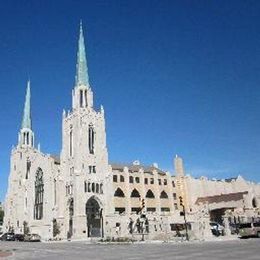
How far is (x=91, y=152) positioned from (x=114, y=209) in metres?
12.6

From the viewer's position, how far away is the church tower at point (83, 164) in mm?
75181

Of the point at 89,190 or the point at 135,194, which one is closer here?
the point at 89,190

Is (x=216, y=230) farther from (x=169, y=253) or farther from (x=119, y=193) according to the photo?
(x=119, y=193)

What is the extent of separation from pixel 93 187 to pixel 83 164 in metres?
4.98

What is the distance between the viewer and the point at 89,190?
3041 inches

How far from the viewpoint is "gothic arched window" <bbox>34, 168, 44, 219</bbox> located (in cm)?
8700

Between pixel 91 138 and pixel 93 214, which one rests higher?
pixel 91 138

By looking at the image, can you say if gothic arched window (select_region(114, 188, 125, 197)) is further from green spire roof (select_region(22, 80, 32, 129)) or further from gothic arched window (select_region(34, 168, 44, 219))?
green spire roof (select_region(22, 80, 32, 129))

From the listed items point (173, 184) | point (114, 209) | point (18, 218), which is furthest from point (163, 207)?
point (18, 218)

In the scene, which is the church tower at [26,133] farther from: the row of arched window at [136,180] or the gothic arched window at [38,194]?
the row of arched window at [136,180]

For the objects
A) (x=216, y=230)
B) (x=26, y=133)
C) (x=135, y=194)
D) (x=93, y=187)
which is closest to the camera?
(x=216, y=230)

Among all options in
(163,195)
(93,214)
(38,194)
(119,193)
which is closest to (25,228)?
(38,194)

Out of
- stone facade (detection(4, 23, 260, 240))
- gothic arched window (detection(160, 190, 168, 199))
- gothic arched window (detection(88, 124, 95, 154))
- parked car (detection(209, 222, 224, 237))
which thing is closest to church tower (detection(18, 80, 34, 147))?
stone facade (detection(4, 23, 260, 240))

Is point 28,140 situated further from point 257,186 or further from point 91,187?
point 257,186
